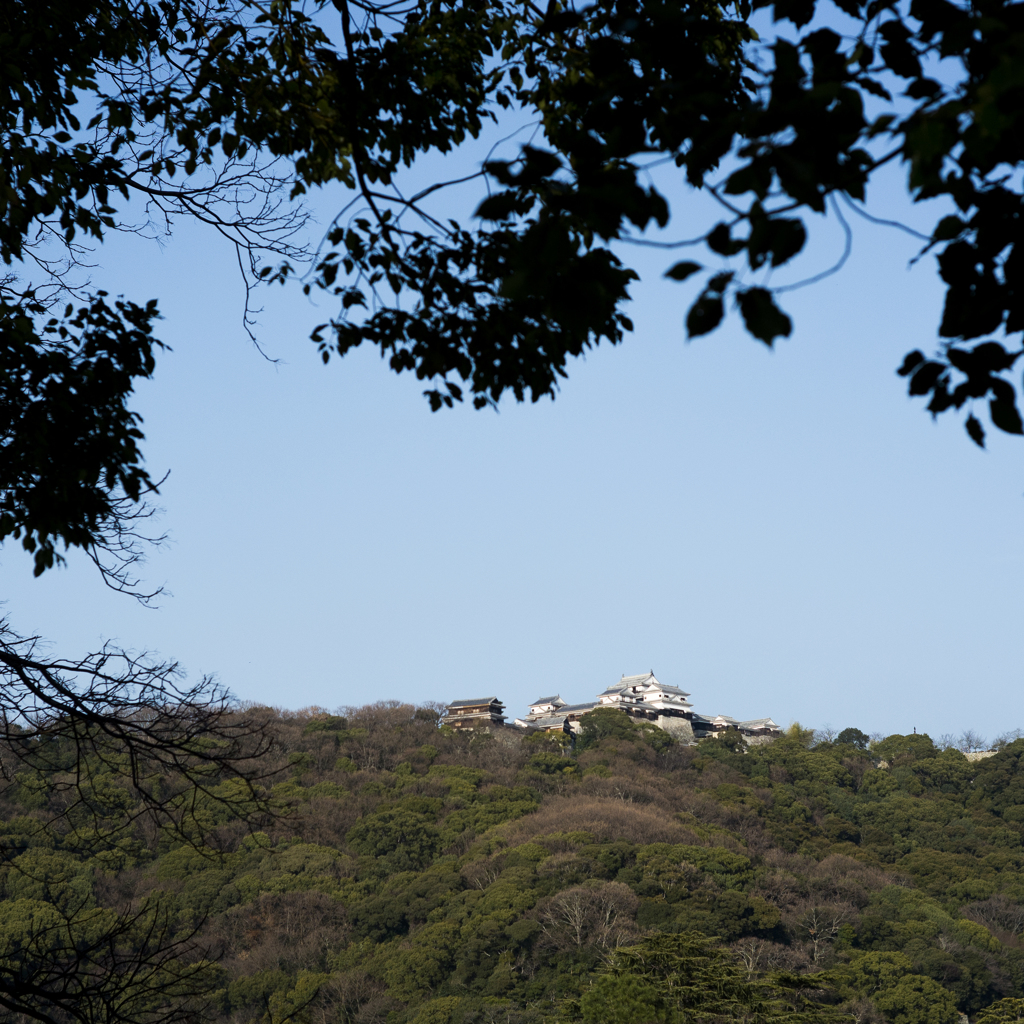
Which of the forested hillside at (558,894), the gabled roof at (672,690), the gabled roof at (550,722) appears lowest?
the forested hillside at (558,894)

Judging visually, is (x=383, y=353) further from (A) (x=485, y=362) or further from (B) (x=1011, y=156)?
(B) (x=1011, y=156)

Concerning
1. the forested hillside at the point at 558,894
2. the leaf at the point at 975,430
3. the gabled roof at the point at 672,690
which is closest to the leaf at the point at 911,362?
the leaf at the point at 975,430

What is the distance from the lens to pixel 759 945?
2019cm

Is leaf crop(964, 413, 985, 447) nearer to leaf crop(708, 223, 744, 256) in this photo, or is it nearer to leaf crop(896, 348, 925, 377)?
leaf crop(896, 348, 925, 377)

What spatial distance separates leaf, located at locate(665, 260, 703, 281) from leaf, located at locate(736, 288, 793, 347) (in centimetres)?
8

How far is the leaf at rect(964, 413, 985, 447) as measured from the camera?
1.68m

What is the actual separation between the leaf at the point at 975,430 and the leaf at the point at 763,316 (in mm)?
537

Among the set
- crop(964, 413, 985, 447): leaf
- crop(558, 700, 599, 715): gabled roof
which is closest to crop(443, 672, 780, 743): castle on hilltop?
crop(558, 700, 599, 715): gabled roof

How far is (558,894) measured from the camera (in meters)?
20.3

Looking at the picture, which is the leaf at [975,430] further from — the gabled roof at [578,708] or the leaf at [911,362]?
the gabled roof at [578,708]

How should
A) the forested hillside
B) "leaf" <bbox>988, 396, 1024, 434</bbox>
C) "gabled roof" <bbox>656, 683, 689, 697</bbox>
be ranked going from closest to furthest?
"leaf" <bbox>988, 396, 1024, 434</bbox> < the forested hillside < "gabled roof" <bbox>656, 683, 689, 697</bbox>

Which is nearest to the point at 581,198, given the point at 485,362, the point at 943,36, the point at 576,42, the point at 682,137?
the point at 682,137

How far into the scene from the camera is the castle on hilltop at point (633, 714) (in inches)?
1604

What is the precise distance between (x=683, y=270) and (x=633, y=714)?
1681 inches
